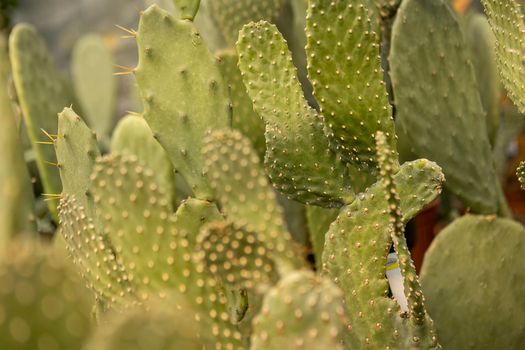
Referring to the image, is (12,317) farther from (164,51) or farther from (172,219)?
(164,51)

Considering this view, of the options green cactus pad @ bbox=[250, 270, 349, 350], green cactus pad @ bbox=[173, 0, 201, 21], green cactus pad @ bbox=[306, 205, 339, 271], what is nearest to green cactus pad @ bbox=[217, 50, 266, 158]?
green cactus pad @ bbox=[306, 205, 339, 271]

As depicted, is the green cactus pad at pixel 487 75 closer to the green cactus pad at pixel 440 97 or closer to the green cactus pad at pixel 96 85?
the green cactus pad at pixel 440 97

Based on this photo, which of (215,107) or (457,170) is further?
(457,170)

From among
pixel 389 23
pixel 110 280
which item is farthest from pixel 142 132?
pixel 110 280

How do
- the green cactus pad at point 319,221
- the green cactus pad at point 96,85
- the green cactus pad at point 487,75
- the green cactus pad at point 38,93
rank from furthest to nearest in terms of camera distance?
the green cactus pad at point 96,85 < the green cactus pad at point 487,75 < the green cactus pad at point 38,93 < the green cactus pad at point 319,221

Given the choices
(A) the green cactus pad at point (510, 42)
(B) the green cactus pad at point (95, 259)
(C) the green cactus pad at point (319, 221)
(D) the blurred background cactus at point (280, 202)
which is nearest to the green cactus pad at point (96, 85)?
(D) the blurred background cactus at point (280, 202)

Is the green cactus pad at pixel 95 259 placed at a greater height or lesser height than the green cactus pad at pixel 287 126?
lesser
